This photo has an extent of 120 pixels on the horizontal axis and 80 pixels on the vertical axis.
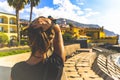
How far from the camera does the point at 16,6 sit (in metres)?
30.2

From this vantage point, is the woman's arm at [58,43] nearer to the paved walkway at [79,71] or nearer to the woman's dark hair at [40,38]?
the woman's dark hair at [40,38]

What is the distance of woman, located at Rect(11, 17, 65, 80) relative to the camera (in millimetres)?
2125

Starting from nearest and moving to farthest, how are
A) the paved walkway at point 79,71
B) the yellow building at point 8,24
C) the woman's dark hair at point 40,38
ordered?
the woman's dark hair at point 40,38 → the paved walkway at point 79,71 → the yellow building at point 8,24

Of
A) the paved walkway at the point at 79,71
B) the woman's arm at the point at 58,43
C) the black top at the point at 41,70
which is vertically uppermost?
the woman's arm at the point at 58,43

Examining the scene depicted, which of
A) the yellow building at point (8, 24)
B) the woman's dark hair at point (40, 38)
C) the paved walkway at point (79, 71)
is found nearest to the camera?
Result: the woman's dark hair at point (40, 38)

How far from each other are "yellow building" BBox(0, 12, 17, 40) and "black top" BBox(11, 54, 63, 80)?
3294 cm

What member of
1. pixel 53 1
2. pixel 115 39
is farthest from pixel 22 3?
pixel 115 39

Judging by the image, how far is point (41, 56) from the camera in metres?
2.18

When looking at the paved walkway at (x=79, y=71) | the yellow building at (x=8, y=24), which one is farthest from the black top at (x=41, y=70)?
the yellow building at (x=8, y=24)

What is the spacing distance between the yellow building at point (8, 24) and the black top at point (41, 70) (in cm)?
3294

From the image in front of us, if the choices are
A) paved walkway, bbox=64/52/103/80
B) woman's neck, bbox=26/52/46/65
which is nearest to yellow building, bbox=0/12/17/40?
paved walkway, bbox=64/52/103/80

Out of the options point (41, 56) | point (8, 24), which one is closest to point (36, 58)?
point (41, 56)

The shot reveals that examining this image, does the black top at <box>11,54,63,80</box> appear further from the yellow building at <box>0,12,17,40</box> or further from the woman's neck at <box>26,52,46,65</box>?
the yellow building at <box>0,12,17,40</box>

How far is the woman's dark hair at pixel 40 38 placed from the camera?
2115mm
